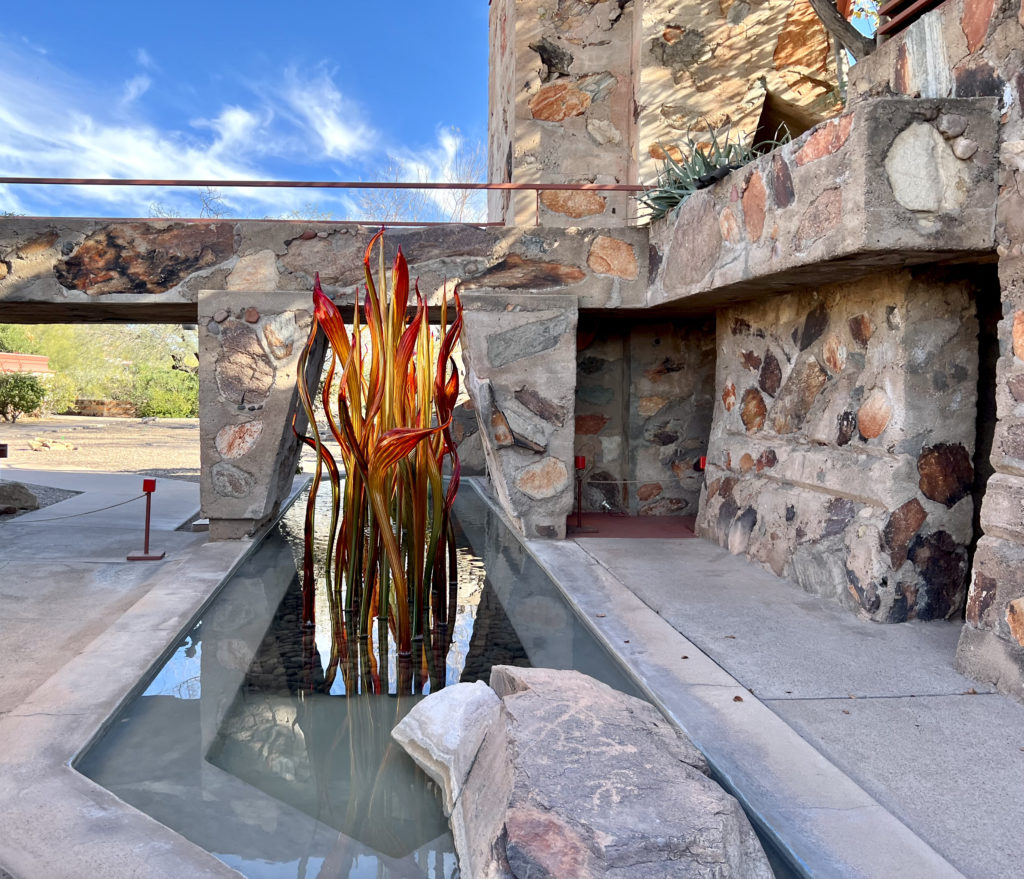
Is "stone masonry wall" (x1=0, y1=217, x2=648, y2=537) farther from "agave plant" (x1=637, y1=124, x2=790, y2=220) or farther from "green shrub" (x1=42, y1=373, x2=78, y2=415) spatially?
"green shrub" (x1=42, y1=373, x2=78, y2=415)

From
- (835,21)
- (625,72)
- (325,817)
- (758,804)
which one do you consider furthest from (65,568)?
(835,21)

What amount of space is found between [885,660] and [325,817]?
7.42ft

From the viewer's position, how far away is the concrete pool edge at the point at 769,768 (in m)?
1.99

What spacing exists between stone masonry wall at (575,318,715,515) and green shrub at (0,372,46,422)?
47.0 feet

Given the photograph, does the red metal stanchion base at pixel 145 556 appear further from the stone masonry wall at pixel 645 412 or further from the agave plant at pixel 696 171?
the agave plant at pixel 696 171

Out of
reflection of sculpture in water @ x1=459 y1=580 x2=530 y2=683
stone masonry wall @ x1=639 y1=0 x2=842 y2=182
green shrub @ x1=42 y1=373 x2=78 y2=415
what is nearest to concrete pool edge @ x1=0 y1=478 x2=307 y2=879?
reflection of sculpture in water @ x1=459 y1=580 x2=530 y2=683

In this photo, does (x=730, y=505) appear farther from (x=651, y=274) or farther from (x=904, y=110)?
(x=904, y=110)

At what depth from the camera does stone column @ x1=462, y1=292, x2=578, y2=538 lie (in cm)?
580

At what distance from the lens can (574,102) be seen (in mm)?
7551

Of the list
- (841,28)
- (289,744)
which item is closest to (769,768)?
(289,744)

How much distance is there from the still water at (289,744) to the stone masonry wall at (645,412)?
2686 mm

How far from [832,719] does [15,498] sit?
21.3 feet

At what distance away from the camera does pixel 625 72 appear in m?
7.43

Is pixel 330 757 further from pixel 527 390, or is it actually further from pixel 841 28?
pixel 841 28
